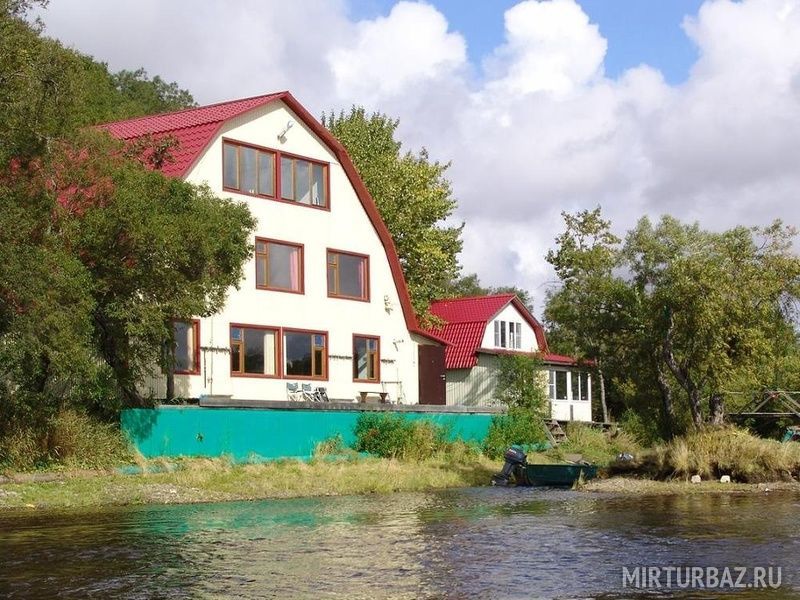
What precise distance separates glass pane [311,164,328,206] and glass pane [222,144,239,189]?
144 inches

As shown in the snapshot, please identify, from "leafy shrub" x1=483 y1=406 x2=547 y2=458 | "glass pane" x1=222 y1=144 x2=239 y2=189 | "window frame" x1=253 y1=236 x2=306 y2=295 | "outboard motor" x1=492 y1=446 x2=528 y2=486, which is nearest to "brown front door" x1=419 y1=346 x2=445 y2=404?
"leafy shrub" x1=483 y1=406 x2=547 y2=458

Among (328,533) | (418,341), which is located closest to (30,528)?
(328,533)

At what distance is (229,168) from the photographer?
3862 cm

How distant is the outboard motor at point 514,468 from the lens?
3412 cm

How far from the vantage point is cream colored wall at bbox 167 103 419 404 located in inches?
1487

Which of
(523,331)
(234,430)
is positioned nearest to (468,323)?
(523,331)

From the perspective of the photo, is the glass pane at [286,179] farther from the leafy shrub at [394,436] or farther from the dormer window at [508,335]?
the dormer window at [508,335]

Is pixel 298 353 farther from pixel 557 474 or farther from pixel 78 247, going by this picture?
pixel 78 247

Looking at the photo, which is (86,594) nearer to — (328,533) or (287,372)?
(328,533)

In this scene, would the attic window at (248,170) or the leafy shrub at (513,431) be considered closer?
the attic window at (248,170)

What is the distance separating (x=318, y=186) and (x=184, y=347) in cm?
862

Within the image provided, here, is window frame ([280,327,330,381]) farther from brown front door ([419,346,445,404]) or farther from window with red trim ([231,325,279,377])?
brown front door ([419,346,445,404])

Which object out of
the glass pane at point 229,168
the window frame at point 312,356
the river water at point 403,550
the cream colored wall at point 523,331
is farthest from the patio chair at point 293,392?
the cream colored wall at point 523,331

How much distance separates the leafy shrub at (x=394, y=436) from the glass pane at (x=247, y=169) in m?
8.68
